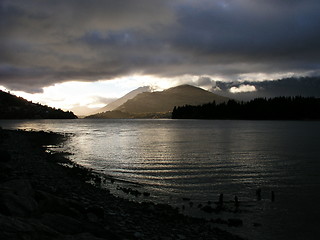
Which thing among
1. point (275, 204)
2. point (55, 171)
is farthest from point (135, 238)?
point (55, 171)

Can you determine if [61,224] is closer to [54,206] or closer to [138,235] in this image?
[54,206]

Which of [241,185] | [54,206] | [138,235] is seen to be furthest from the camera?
[241,185]

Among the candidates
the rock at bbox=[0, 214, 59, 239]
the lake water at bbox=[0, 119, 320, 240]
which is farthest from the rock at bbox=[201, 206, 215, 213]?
the rock at bbox=[0, 214, 59, 239]

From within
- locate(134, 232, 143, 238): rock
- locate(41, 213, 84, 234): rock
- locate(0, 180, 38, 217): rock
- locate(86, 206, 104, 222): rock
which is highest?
locate(0, 180, 38, 217): rock

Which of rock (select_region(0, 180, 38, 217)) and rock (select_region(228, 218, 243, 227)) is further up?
rock (select_region(0, 180, 38, 217))

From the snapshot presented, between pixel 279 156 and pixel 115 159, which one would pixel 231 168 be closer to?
pixel 279 156

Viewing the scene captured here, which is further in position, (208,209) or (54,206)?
(208,209)

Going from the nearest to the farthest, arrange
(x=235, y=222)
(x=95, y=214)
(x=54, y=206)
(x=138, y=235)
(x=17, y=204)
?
(x=17, y=204)
(x=54, y=206)
(x=138, y=235)
(x=95, y=214)
(x=235, y=222)

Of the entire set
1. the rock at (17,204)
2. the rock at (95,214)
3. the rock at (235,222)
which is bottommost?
the rock at (235,222)

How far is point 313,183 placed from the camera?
29.7m

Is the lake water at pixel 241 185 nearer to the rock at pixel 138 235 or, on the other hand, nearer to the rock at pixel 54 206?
the rock at pixel 138 235

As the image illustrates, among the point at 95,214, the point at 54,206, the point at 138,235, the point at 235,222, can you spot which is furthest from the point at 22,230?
the point at 235,222

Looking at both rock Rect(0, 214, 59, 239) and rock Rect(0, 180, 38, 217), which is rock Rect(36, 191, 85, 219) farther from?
rock Rect(0, 214, 59, 239)

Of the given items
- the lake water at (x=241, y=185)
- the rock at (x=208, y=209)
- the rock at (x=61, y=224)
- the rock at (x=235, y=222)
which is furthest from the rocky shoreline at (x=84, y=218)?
the lake water at (x=241, y=185)
